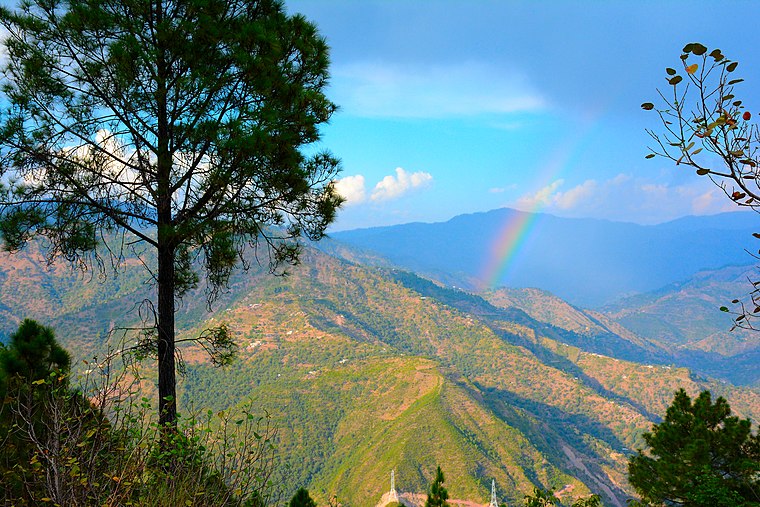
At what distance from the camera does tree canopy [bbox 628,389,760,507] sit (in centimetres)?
876

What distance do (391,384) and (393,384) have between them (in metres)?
0.64

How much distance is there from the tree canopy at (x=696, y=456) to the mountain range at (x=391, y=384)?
2957cm

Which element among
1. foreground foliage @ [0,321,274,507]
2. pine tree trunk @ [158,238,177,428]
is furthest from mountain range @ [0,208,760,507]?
foreground foliage @ [0,321,274,507]

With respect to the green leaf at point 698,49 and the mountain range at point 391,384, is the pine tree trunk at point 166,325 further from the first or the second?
the mountain range at point 391,384

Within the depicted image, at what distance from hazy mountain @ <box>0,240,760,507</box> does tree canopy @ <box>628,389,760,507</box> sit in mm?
34459

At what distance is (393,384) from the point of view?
10181cm

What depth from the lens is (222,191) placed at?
5199mm

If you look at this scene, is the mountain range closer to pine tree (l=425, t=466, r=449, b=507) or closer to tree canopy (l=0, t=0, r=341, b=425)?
pine tree (l=425, t=466, r=449, b=507)

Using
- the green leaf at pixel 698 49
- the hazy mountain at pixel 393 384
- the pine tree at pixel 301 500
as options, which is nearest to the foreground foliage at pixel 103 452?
the pine tree at pixel 301 500

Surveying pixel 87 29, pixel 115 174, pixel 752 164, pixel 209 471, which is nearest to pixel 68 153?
pixel 115 174

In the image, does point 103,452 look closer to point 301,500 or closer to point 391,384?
point 301,500

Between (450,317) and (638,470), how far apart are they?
16860cm

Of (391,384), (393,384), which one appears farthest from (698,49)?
(391,384)

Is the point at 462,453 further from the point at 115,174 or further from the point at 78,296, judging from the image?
the point at 78,296
